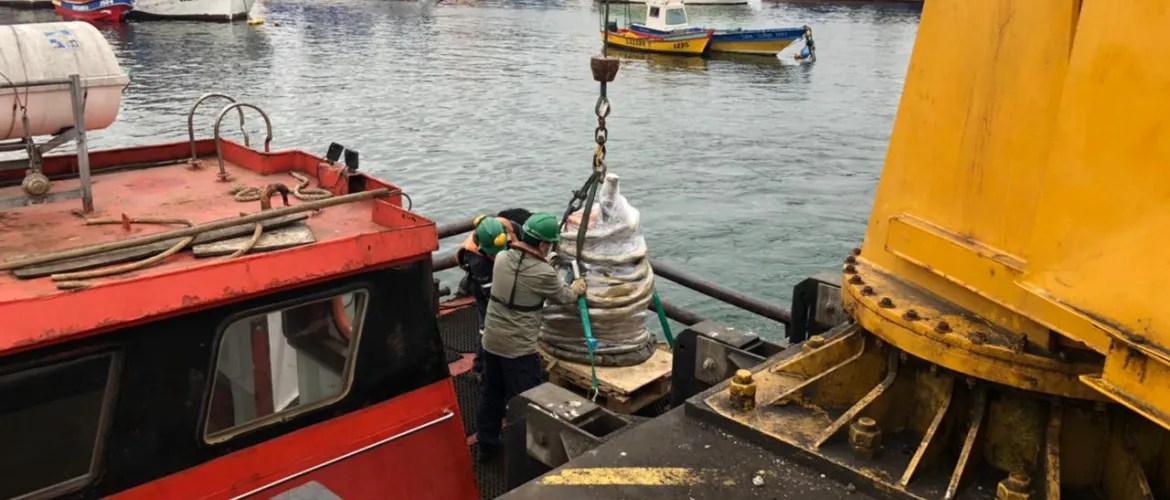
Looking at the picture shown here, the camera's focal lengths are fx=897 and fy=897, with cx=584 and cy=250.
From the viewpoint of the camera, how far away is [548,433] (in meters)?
3.51

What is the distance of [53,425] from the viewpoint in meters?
3.68

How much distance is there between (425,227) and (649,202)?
1308 cm

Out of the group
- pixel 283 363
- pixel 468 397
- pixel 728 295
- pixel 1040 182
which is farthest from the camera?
pixel 728 295

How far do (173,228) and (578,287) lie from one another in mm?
2455

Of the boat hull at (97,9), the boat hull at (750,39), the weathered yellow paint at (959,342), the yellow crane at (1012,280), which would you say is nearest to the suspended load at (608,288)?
the yellow crane at (1012,280)

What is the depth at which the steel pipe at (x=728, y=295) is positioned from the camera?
6.57m

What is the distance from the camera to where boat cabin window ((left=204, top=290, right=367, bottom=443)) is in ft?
13.5

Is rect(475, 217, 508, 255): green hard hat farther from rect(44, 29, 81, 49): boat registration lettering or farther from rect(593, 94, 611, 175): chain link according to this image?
rect(44, 29, 81, 49): boat registration lettering

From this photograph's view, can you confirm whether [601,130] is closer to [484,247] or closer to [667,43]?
[484,247]

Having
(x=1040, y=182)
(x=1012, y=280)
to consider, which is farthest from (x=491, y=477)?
(x=1040, y=182)

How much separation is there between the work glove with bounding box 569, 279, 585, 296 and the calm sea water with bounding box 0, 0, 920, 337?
6657 mm

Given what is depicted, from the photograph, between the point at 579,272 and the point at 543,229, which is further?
the point at 579,272

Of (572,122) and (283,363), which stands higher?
(283,363)

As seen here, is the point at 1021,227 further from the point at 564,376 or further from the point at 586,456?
the point at 564,376
